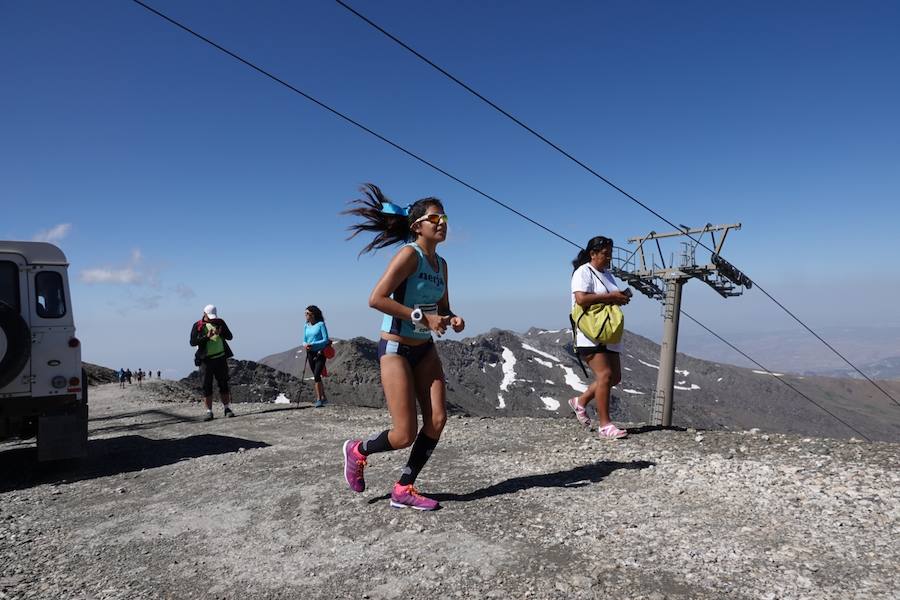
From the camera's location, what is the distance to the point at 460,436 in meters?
8.31

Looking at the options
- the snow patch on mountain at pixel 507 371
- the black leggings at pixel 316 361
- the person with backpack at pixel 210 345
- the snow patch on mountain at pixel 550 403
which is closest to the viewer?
the person with backpack at pixel 210 345

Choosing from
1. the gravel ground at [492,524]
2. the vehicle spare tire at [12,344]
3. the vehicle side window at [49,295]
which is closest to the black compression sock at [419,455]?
the gravel ground at [492,524]

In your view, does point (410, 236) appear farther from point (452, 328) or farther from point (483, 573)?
point (483, 573)

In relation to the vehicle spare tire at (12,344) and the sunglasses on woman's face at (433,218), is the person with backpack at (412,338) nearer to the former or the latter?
the sunglasses on woman's face at (433,218)

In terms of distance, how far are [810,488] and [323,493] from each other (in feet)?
14.9

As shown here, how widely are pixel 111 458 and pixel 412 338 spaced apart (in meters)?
6.56

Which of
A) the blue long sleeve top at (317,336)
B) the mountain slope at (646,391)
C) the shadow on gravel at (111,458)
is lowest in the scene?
the mountain slope at (646,391)

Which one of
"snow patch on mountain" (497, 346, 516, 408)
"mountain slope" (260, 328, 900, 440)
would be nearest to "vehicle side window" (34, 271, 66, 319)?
"mountain slope" (260, 328, 900, 440)

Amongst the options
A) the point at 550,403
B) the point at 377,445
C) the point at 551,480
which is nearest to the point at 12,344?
the point at 377,445

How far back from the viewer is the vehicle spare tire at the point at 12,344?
6379mm

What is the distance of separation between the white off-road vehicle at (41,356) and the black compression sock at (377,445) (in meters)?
4.72

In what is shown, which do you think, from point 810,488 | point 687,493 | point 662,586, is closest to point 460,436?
point 687,493

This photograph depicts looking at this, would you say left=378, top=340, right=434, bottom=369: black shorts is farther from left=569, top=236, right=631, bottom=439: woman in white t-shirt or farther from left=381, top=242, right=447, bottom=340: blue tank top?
left=569, top=236, right=631, bottom=439: woman in white t-shirt

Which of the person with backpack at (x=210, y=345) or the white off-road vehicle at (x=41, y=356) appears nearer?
the white off-road vehicle at (x=41, y=356)
